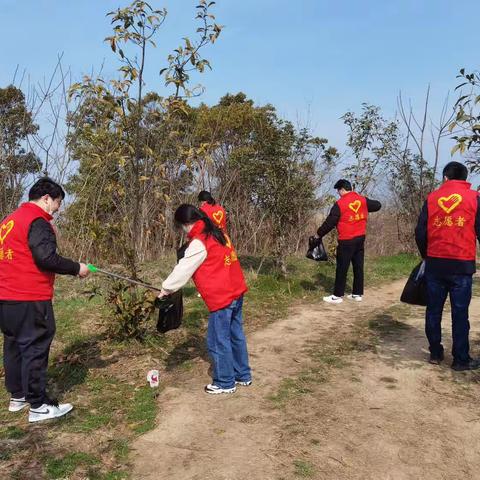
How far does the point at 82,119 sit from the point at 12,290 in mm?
5343

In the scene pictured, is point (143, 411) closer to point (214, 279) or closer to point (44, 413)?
point (44, 413)

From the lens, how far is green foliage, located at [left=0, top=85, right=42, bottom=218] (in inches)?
328

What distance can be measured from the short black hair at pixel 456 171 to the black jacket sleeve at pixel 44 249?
3.37 meters

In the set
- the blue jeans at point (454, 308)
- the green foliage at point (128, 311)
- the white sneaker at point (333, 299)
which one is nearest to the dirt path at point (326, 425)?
the blue jeans at point (454, 308)

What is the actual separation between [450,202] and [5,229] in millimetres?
3686

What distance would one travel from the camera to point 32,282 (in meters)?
3.55

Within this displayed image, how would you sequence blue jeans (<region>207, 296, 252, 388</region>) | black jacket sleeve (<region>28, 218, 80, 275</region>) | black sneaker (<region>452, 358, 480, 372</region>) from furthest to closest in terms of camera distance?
black sneaker (<region>452, 358, 480, 372</region>)
blue jeans (<region>207, 296, 252, 388</region>)
black jacket sleeve (<region>28, 218, 80, 275</region>)

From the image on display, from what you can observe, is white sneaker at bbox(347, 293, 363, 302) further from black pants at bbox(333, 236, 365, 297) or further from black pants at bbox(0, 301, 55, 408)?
black pants at bbox(0, 301, 55, 408)

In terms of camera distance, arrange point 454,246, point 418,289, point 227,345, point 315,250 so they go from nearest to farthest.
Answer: point 227,345, point 454,246, point 418,289, point 315,250

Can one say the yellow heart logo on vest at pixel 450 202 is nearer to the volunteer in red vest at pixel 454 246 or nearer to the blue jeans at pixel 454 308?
the volunteer in red vest at pixel 454 246

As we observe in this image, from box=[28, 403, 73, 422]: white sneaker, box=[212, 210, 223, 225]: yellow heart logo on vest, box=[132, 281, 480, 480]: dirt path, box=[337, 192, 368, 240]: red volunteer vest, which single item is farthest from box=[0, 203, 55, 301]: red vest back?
box=[337, 192, 368, 240]: red volunteer vest

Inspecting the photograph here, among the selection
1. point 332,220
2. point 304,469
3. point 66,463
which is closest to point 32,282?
point 66,463

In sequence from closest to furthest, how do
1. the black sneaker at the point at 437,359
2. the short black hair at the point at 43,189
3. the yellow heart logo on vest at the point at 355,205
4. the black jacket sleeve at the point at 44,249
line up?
the black jacket sleeve at the point at 44,249, the short black hair at the point at 43,189, the black sneaker at the point at 437,359, the yellow heart logo on vest at the point at 355,205

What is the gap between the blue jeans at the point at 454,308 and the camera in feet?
14.5
